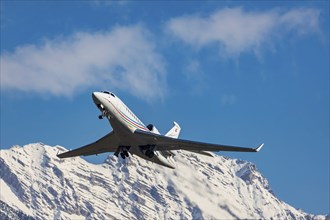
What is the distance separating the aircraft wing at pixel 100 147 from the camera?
350ft

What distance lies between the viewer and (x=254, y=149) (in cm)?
9469

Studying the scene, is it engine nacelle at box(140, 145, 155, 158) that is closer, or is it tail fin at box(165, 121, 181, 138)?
engine nacelle at box(140, 145, 155, 158)

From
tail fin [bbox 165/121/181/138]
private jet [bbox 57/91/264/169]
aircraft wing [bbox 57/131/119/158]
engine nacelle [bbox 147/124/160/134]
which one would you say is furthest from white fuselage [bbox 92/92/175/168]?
tail fin [bbox 165/121/181/138]

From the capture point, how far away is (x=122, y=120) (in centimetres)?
10119

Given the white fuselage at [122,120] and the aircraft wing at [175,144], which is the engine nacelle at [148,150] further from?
the aircraft wing at [175,144]

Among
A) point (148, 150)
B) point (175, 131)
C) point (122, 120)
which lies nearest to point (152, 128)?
point (148, 150)

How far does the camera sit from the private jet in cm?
9962

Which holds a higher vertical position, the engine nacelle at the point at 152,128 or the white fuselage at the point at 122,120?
the engine nacelle at the point at 152,128

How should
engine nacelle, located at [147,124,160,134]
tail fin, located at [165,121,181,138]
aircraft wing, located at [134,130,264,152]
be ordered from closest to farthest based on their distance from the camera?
1. aircraft wing, located at [134,130,264,152]
2. engine nacelle, located at [147,124,160,134]
3. tail fin, located at [165,121,181,138]

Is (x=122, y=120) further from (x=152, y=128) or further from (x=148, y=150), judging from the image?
(x=152, y=128)

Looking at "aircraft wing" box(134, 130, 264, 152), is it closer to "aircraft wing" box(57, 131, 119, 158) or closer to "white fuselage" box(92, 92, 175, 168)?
"white fuselage" box(92, 92, 175, 168)

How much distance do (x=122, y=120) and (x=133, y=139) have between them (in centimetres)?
383

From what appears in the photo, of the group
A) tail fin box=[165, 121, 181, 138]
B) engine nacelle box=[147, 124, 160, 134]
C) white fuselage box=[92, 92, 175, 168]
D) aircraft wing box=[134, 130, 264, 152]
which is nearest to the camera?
white fuselage box=[92, 92, 175, 168]

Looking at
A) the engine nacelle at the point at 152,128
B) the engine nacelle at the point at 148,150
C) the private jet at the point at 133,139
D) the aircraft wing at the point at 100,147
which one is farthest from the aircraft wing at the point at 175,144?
the aircraft wing at the point at 100,147
